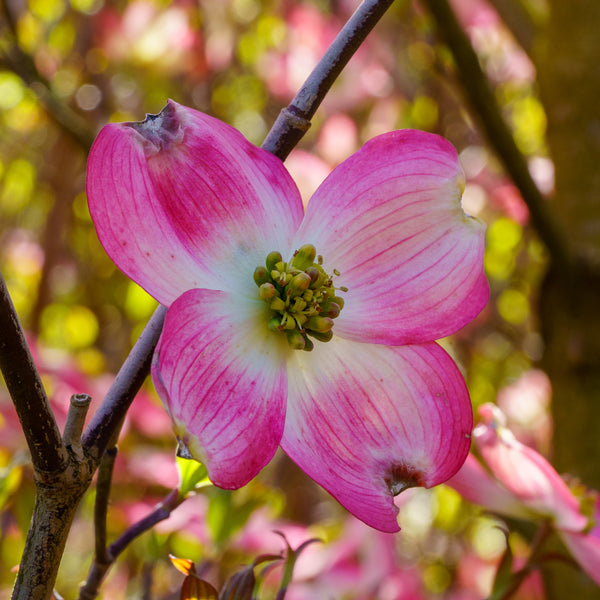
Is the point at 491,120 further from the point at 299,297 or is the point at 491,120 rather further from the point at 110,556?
the point at 110,556

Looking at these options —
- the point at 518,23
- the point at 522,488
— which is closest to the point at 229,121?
the point at 518,23

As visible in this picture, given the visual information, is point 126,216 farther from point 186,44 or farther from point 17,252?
point 17,252

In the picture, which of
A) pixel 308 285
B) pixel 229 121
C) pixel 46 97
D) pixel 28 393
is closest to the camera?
pixel 28 393

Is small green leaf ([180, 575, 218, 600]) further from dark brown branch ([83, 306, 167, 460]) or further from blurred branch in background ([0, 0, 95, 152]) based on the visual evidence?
blurred branch in background ([0, 0, 95, 152])

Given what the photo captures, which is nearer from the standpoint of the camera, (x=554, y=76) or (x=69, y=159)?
(x=554, y=76)

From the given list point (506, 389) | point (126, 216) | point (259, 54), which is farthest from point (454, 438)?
point (259, 54)

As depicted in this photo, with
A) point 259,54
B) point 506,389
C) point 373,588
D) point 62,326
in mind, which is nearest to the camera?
point 373,588
